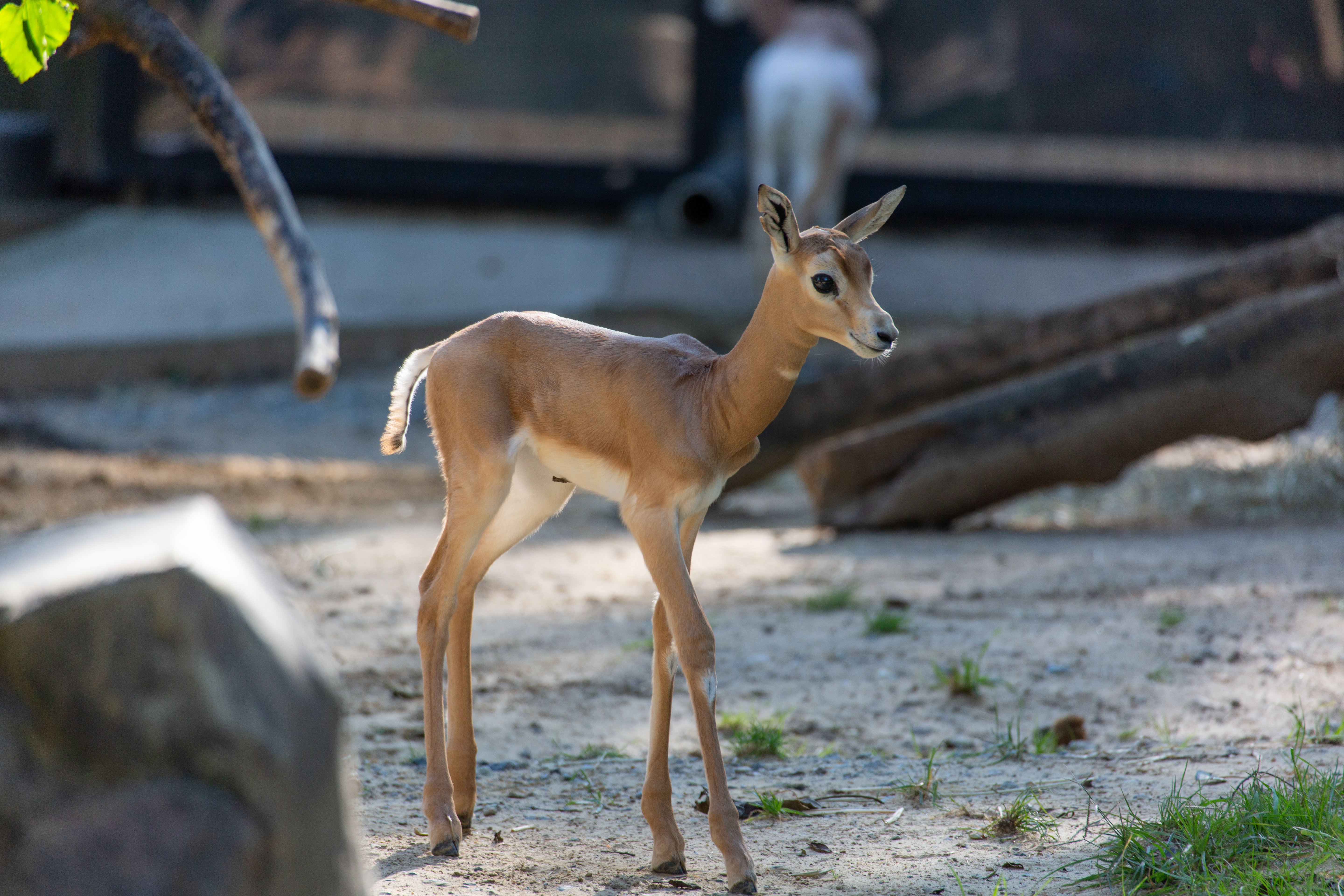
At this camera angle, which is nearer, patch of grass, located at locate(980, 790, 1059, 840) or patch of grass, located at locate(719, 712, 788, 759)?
patch of grass, located at locate(980, 790, 1059, 840)

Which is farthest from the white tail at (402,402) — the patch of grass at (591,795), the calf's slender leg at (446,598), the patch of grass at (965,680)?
the patch of grass at (965,680)

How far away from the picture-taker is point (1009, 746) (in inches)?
136

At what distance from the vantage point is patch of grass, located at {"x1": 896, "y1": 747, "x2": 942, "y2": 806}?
3.12 metres

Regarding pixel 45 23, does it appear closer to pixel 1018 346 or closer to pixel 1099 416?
pixel 1099 416

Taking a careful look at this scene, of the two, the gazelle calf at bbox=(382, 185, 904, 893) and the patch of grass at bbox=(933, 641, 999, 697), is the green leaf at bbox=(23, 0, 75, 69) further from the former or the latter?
the patch of grass at bbox=(933, 641, 999, 697)

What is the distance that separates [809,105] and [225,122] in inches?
272

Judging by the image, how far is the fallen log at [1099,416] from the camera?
5457 mm

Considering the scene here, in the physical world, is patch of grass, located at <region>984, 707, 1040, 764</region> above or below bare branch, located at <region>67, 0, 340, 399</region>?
below

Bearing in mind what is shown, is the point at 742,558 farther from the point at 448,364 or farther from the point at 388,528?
the point at 448,364

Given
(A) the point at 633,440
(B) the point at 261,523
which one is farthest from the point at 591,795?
(B) the point at 261,523

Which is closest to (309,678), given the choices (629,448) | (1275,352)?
(629,448)

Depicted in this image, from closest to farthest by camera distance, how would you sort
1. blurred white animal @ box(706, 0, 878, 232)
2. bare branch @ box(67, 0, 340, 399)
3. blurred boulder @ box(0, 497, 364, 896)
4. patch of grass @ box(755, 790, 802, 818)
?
blurred boulder @ box(0, 497, 364, 896) → bare branch @ box(67, 0, 340, 399) → patch of grass @ box(755, 790, 802, 818) → blurred white animal @ box(706, 0, 878, 232)

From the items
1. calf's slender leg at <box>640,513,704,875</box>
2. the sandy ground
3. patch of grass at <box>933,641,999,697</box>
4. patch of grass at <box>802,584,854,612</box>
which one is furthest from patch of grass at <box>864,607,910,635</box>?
calf's slender leg at <box>640,513,704,875</box>

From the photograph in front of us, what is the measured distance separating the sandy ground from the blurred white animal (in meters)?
3.80
